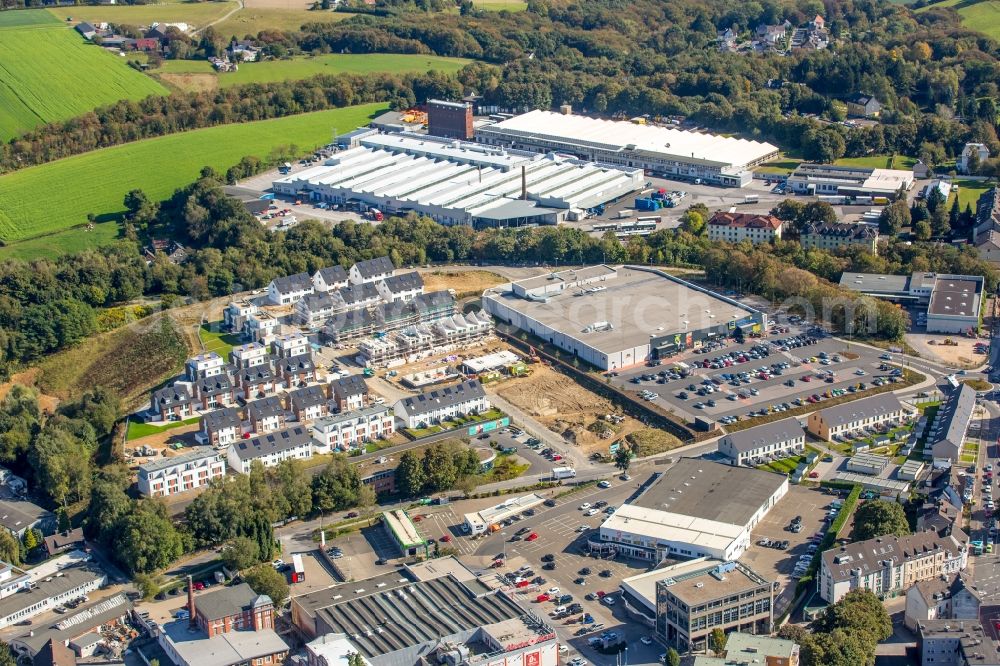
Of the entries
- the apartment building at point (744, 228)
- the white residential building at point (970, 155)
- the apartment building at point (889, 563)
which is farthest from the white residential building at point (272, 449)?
the white residential building at point (970, 155)

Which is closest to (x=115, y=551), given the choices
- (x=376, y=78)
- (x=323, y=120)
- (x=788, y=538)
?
(x=788, y=538)

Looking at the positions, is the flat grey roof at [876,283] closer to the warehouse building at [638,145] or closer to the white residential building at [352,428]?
the warehouse building at [638,145]

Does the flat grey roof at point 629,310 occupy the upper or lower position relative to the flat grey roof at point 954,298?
lower

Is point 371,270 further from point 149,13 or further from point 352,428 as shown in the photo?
point 149,13

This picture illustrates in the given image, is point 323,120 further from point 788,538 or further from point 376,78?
point 788,538

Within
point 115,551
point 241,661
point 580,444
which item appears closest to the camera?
point 241,661

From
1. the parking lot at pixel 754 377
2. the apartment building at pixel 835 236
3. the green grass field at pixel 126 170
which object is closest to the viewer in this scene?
the parking lot at pixel 754 377

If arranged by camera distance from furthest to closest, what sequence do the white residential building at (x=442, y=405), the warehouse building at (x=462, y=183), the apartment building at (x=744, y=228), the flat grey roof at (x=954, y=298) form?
the warehouse building at (x=462, y=183) → the apartment building at (x=744, y=228) → the flat grey roof at (x=954, y=298) → the white residential building at (x=442, y=405)
